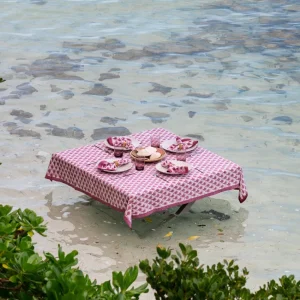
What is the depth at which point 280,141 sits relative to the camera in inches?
377

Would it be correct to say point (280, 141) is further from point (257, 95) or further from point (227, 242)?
point (227, 242)

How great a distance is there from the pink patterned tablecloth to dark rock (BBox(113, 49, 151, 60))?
18.0 ft

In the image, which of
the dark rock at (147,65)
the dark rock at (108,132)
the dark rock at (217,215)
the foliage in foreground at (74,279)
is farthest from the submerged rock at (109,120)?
the foliage in foreground at (74,279)

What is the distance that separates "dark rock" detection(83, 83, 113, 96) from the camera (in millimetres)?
11228

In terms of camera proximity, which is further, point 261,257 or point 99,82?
point 99,82

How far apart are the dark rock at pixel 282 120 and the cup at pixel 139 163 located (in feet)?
11.3

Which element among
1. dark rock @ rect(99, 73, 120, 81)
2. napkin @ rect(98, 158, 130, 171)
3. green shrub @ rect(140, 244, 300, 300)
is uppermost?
green shrub @ rect(140, 244, 300, 300)

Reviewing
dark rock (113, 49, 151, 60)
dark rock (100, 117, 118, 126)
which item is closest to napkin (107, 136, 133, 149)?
dark rock (100, 117, 118, 126)

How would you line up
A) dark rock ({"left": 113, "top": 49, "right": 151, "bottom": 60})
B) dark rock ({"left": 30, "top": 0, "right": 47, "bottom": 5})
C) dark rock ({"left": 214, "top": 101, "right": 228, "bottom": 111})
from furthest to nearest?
dark rock ({"left": 30, "top": 0, "right": 47, "bottom": 5})
dark rock ({"left": 113, "top": 49, "right": 151, "bottom": 60})
dark rock ({"left": 214, "top": 101, "right": 228, "bottom": 111})

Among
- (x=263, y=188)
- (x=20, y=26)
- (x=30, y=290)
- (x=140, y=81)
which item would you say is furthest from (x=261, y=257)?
(x=20, y=26)

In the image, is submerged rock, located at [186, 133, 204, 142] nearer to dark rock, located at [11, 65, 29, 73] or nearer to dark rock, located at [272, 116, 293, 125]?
dark rock, located at [272, 116, 293, 125]

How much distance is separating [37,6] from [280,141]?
27.4 feet

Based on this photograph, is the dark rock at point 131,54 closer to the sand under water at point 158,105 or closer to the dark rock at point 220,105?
the sand under water at point 158,105

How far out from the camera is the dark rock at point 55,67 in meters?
12.0
